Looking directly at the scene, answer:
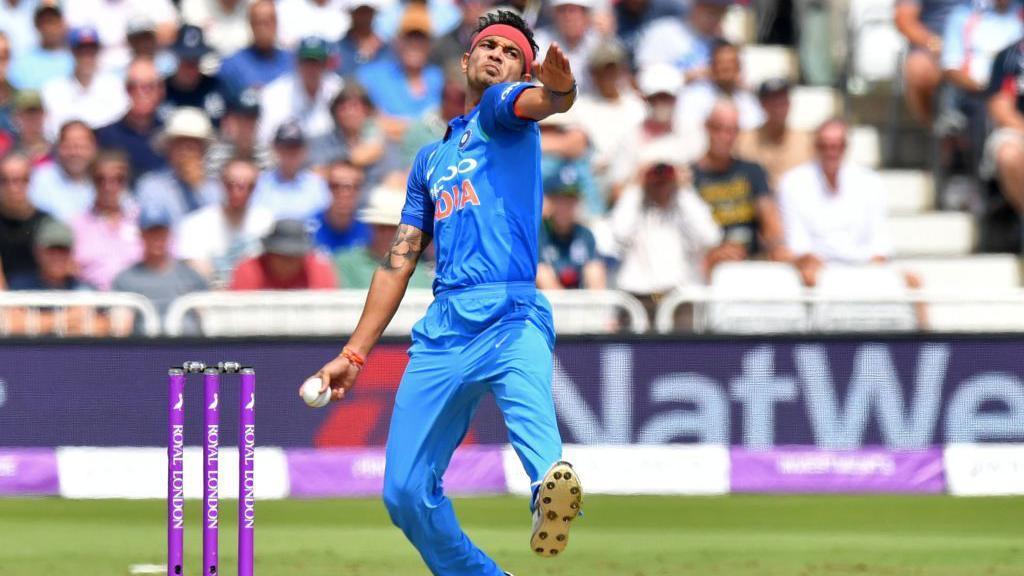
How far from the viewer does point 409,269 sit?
607cm

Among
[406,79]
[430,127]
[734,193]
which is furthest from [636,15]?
[734,193]

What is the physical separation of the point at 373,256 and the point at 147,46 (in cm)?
310

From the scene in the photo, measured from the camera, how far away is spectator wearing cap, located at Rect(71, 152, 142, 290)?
11.4 metres

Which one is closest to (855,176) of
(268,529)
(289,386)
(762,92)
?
(762,92)

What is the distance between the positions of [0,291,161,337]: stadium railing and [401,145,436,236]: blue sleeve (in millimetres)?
4738

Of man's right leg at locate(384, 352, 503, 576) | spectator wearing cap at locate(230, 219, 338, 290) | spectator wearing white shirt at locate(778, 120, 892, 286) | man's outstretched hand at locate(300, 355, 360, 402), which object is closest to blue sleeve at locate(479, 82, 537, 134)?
man's right leg at locate(384, 352, 503, 576)

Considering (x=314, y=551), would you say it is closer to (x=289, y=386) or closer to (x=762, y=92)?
(x=289, y=386)

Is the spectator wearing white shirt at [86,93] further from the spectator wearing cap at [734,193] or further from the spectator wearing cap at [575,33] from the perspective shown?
the spectator wearing cap at [734,193]

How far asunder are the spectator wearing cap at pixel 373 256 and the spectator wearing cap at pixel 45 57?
10.9 feet

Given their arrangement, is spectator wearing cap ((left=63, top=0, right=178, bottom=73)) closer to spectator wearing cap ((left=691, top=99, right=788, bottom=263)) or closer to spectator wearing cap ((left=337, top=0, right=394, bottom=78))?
spectator wearing cap ((left=337, top=0, right=394, bottom=78))

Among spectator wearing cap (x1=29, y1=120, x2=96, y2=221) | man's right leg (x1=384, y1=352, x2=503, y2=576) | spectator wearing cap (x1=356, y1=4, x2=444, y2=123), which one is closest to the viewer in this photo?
man's right leg (x1=384, y1=352, x2=503, y2=576)

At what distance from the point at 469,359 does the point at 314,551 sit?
9.68 ft

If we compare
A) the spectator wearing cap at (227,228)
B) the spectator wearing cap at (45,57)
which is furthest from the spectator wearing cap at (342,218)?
the spectator wearing cap at (45,57)

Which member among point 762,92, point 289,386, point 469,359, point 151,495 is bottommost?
point 151,495
